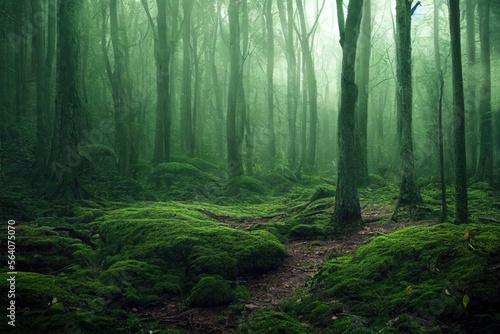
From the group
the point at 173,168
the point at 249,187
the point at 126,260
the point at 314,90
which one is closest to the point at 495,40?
the point at 314,90

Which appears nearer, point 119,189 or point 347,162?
point 347,162

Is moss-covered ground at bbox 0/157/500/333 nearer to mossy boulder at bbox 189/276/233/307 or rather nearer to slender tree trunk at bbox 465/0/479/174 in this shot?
mossy boulder at bbox 189/276/233/307

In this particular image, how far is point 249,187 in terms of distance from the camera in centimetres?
1306

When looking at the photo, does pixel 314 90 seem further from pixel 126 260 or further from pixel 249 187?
pixel 126 260

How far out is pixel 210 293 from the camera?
383 cm

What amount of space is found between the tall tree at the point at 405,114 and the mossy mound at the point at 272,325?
17.1ft

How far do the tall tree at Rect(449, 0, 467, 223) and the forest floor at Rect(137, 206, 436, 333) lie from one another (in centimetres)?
140

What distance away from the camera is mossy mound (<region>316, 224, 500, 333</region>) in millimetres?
2662

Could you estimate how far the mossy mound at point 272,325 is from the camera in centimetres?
299

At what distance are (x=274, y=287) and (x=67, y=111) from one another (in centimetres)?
717

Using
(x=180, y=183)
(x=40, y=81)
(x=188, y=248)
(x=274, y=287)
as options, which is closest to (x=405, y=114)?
(x=274, y=287)

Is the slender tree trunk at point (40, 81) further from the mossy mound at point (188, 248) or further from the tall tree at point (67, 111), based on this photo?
the mossy mound at point (188, 248)

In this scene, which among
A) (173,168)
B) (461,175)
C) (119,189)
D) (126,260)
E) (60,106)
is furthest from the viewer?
(173,168)

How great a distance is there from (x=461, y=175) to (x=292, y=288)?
325cm
